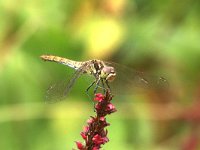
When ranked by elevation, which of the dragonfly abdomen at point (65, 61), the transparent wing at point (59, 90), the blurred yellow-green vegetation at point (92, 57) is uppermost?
the blurred yellow-green vegetation at point (92, 57)

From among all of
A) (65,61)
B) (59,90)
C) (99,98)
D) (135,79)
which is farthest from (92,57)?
(99,98)

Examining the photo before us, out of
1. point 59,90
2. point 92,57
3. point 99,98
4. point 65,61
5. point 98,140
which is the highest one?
point 92,57

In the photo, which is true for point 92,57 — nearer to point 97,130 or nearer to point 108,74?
point 108,74

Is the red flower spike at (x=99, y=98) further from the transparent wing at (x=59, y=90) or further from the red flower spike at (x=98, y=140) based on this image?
the transparent wing at (x=59, y=90)

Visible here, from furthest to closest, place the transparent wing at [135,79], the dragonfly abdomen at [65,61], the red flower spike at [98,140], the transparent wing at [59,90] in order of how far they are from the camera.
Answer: the dragonfly abdomen at [65,61]
the transparent wing at [135,79]
the transparent wing at [59,90]
the red flower spike at [98,140]

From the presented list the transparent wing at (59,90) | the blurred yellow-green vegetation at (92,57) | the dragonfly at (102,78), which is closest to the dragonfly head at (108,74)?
the dragonfly at (102,78)

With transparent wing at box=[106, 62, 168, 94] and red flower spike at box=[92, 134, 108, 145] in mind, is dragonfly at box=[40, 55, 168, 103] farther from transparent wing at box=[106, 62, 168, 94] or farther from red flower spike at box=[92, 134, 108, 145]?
red flower spike at box=[92, 134, 108, 145]
